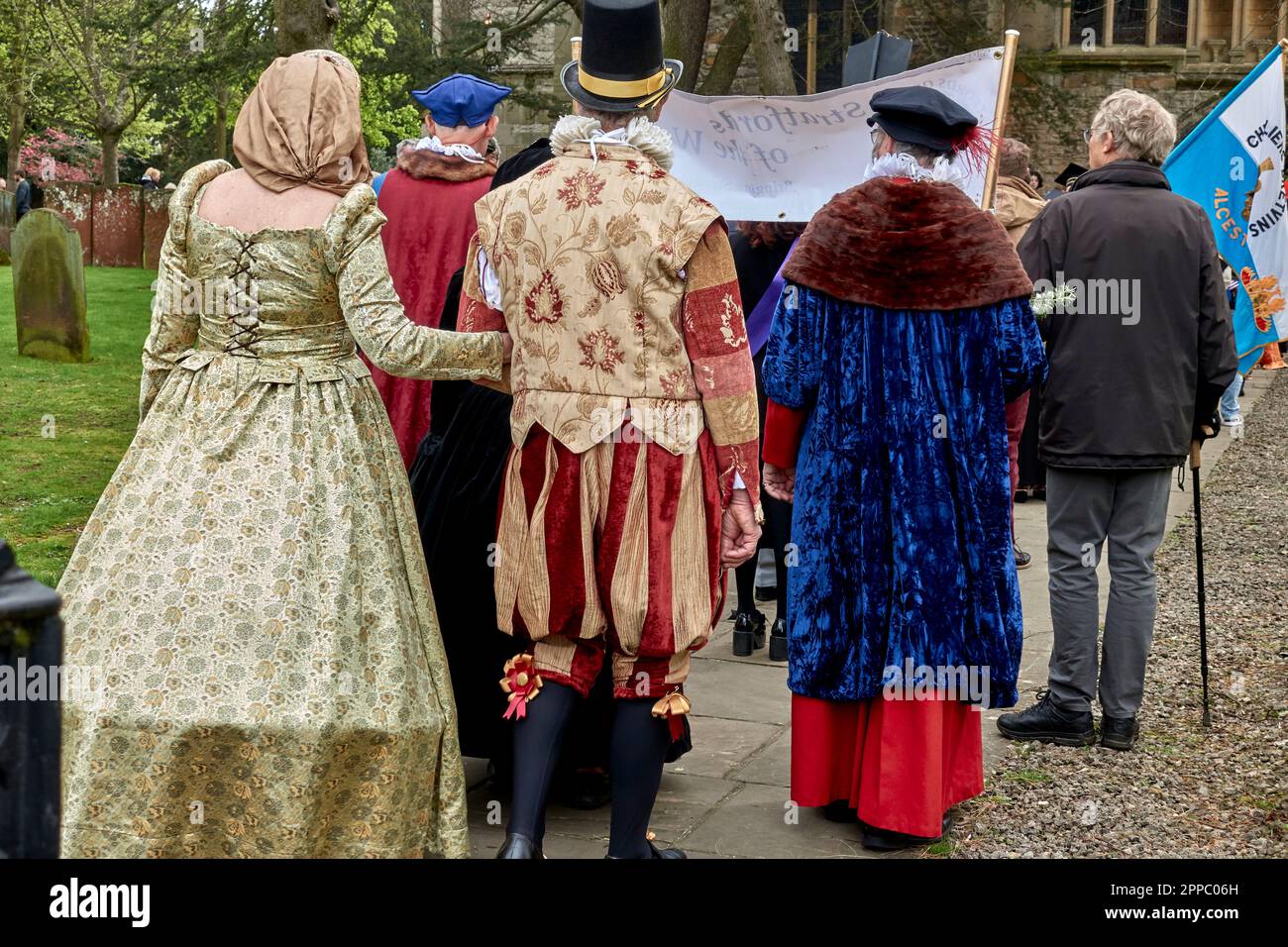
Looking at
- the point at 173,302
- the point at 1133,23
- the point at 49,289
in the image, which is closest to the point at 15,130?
the point at 49,289

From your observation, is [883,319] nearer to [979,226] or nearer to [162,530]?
[979,226]

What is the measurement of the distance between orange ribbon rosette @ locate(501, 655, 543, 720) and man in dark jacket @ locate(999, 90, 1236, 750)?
2.12m

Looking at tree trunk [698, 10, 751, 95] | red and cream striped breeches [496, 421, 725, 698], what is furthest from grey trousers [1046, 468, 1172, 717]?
tree trunk [698, 10, 751, 95]

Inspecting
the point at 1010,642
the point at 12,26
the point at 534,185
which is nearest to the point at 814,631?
the point at 1010,642

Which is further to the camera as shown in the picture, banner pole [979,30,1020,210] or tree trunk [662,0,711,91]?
tree trunk [662,0,711,91]

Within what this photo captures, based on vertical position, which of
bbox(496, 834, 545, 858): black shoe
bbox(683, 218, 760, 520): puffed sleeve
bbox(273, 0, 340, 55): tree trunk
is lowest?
bbox(496, 834, 545, 858): black shoe

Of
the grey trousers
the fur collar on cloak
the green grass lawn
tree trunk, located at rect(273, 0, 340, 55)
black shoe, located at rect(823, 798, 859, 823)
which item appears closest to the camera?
the fur collar on cloak

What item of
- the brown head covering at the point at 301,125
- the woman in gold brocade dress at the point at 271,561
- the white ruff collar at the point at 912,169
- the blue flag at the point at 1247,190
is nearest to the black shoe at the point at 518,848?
the woman in gold brocade dress at the point at 271,561

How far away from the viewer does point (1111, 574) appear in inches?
191

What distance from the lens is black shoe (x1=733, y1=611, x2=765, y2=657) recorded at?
5953 millimetres

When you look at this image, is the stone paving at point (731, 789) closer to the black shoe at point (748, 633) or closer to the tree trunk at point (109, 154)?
the black shoe at point (748, 633)

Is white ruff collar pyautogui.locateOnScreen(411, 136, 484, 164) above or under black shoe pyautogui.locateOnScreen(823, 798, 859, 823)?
above

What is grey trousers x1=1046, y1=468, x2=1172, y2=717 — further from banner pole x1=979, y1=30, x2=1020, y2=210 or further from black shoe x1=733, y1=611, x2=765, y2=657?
black shoe x1=733, y1=611, x2=765, y2=657

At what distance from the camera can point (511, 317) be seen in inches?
138
